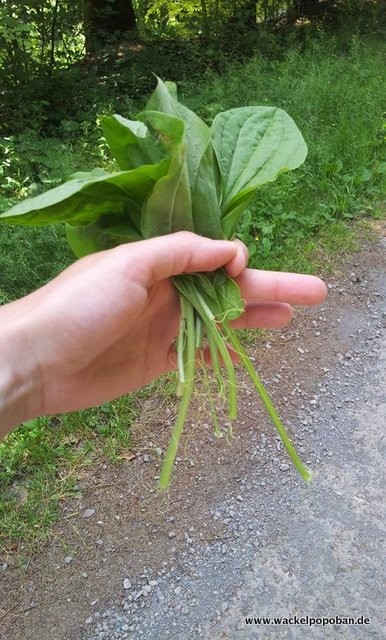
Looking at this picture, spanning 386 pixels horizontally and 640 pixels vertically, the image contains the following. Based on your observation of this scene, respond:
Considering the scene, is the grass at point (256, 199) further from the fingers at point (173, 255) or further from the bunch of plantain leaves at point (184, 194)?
the fingers at point (173, 255)

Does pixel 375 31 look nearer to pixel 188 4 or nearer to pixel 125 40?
pixel 188 4

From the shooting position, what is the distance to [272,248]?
13.0 feet

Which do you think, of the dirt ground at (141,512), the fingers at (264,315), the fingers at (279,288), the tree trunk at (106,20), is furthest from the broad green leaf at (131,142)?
the tree trunk at (106,20)

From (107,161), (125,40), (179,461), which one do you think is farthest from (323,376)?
(125,40)

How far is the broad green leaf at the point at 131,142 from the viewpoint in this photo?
1.58 m

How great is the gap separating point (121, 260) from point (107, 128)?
13.9 inches

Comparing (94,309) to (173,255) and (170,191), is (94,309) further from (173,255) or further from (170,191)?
(170,191)

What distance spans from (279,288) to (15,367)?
0.81 m

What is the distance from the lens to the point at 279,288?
1.86 m

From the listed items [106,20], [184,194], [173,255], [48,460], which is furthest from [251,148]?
[106,20]

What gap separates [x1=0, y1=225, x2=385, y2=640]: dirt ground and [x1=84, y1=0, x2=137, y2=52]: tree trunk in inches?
221

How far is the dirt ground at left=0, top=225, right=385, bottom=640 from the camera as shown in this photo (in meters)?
2.43

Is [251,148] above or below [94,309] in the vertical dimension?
above

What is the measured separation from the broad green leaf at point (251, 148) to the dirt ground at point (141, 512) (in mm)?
1107
